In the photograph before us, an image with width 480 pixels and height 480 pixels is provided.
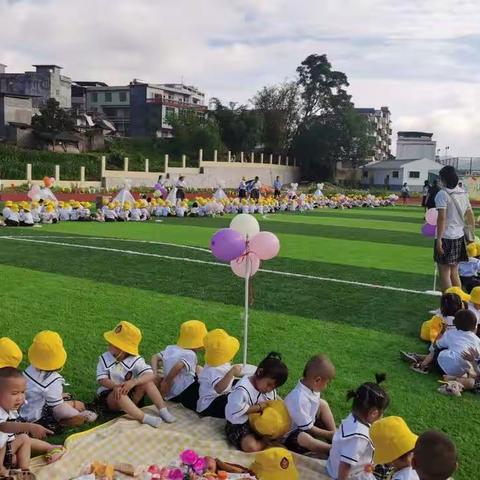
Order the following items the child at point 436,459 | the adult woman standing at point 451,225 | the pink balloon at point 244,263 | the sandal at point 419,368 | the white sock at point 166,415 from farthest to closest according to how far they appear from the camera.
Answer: the adult woman standing at point 451,225 < the sandal at point 419,368 < the pink balloon at point 244,263 < the white sock at point 166,415 < the child at point 436,459

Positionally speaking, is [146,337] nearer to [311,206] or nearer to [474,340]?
[474,340]

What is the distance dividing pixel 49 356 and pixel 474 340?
3.36 m

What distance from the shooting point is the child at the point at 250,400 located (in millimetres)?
3744

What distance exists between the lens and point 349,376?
197 inches

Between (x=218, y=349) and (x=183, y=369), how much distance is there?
392 mm

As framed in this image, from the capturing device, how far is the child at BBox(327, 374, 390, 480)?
3.28 metres

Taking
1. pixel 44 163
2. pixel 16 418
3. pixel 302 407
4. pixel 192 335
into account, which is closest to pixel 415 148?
pixel 44 163

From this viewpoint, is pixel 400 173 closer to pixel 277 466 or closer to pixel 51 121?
pixel 51 121

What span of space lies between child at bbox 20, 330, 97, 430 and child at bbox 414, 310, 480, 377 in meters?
2.97

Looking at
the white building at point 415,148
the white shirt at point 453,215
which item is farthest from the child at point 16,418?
the white building at point 415,148

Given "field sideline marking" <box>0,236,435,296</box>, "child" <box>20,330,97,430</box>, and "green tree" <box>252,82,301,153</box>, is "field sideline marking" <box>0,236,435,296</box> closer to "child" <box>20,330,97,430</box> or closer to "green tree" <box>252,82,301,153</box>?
"child" <box>20,330,97,430</box>

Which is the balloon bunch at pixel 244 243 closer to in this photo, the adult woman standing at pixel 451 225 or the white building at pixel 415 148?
the adult woman standing at pixel 451 225

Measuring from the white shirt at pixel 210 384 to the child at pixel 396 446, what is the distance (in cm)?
143

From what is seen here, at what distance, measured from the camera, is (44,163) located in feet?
114
